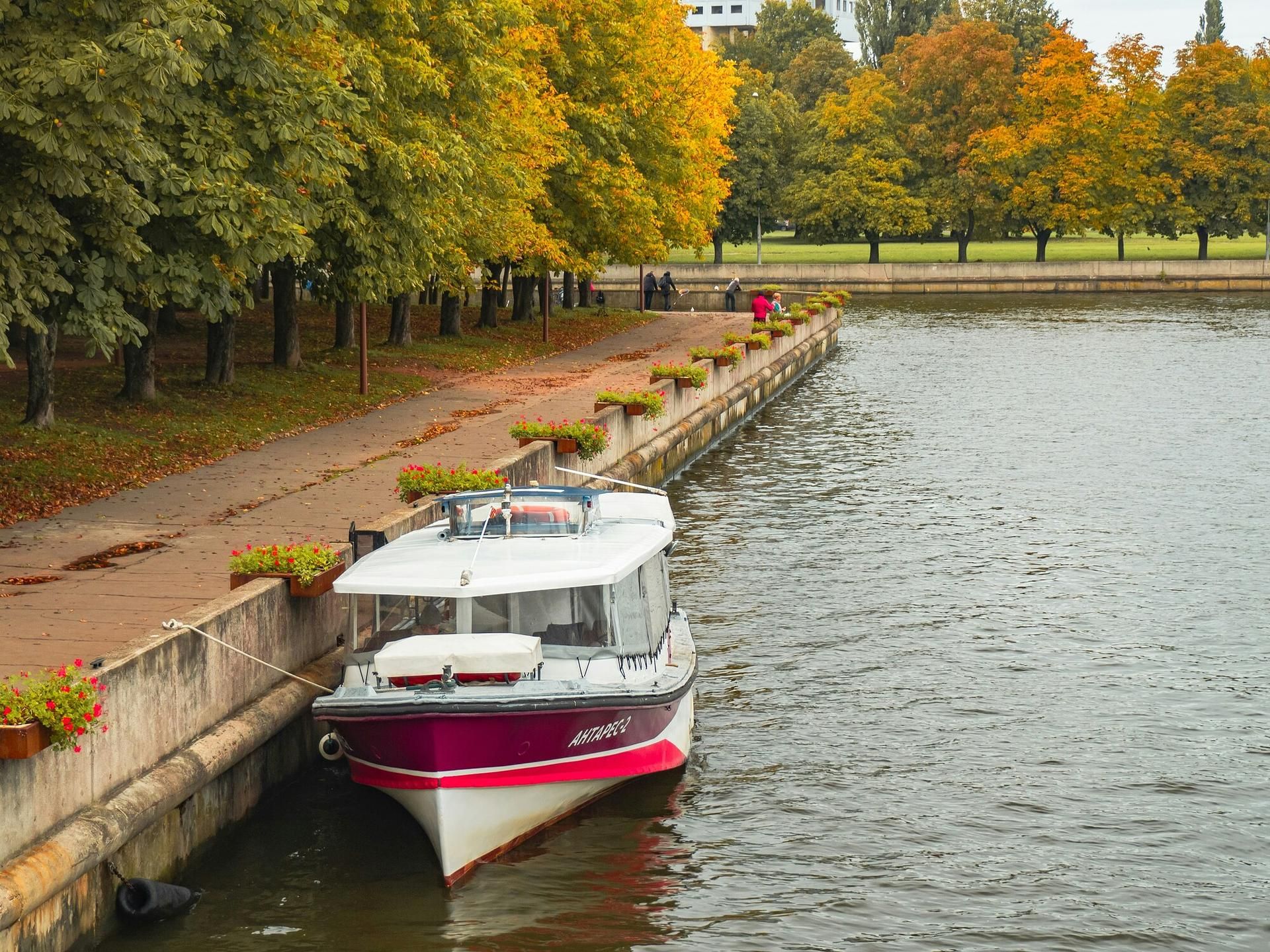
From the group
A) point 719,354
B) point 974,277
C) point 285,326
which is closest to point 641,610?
point 285,326

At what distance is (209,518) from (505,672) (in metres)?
9.24

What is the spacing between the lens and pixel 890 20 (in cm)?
15500

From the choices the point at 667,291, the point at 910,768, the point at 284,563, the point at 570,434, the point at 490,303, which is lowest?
the point at 910,768

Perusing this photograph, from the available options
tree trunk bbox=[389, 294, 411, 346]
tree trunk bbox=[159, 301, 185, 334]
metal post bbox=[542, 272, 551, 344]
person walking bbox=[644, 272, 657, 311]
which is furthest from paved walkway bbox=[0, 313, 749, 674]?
person walking bbox=[644, 272, 657, 311]

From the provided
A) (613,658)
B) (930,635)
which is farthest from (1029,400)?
(613,658)

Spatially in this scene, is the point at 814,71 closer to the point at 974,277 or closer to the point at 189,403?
the point at 974,277

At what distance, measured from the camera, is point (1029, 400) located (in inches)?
1735

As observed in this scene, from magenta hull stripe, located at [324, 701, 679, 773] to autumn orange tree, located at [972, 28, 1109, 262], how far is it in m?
94.6

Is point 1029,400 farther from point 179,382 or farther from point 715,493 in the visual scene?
point 179,382

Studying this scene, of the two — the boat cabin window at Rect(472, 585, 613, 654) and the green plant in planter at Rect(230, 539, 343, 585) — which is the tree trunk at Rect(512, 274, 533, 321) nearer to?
Result: the green plant in planter at Rect(230, 539, 343, 585)

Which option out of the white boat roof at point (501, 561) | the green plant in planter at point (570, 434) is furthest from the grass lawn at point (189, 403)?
the white boat roof at point (501, 561)

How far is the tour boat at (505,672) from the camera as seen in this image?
12.6m

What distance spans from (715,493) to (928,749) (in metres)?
15.1

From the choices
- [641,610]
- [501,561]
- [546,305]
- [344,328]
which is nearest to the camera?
[501,561]
